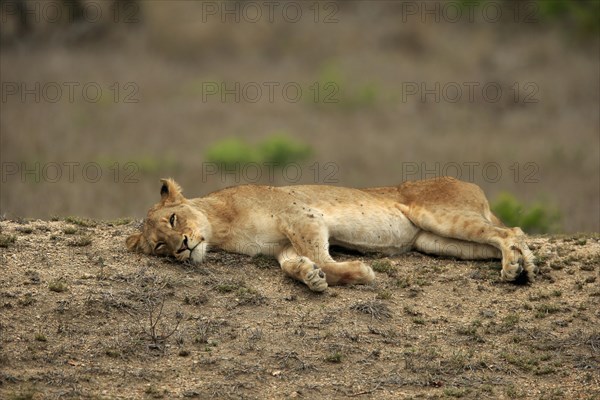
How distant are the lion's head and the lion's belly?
3.29ft

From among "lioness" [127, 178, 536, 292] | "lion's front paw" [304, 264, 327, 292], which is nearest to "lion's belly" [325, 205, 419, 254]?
"lioness" [127, 178, 536, 292]

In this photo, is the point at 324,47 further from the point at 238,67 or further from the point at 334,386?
the point at 334,386

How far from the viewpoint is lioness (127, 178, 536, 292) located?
25.9 ft

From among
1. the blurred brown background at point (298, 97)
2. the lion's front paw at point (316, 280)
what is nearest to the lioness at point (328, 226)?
the lion's front paw at point (316, 280)

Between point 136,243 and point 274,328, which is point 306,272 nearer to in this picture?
point 274,328

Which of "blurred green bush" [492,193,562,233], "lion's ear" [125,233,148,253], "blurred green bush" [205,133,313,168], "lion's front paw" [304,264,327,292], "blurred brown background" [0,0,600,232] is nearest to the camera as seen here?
"lion's front paw" [304,264,327,292]

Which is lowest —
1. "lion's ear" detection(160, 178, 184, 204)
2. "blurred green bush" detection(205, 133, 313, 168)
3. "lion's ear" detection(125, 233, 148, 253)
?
"blurred green bush" detection(205, 133, 313, 168)

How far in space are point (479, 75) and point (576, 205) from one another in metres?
8.19

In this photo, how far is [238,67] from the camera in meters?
27.1

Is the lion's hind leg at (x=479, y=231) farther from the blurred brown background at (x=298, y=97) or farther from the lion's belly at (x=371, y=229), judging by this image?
the blurred brown background at (x=298, y=97)

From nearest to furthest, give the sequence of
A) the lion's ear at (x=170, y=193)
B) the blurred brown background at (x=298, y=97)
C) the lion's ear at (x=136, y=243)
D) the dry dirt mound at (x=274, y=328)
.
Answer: the dry dirt mound at (x=274, y=328) < the lion's ear at (x=136, y=243) < the lion's ear at (x=170, y=193) < the blurred brown background at (x=298, y=97)

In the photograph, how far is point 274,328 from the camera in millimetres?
7125

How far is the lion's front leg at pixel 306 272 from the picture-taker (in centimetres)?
753

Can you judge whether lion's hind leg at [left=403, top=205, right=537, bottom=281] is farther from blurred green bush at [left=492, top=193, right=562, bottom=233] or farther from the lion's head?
blurred green bush at [left=492, top=193, right=562, bottom=233]
